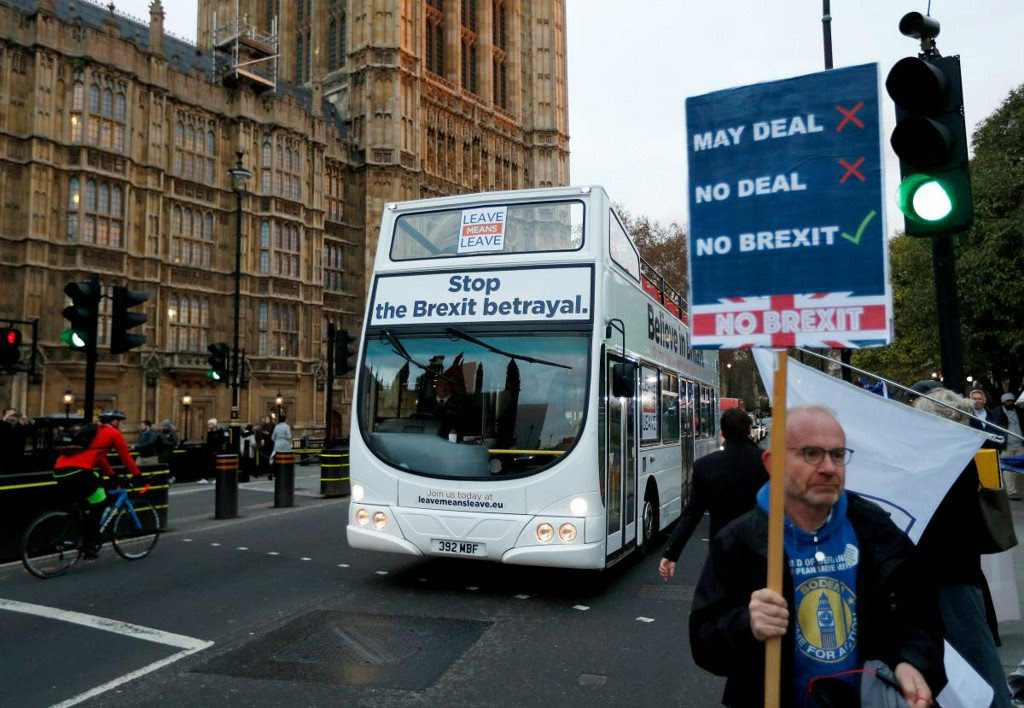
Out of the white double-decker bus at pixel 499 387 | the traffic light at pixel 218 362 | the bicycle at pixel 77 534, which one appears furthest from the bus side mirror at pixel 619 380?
the traffic light at pixel 218 362

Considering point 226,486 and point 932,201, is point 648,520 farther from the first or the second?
point 226,486

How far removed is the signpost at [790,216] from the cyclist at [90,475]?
24.8 feet

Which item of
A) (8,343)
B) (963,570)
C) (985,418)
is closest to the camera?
(963,570)

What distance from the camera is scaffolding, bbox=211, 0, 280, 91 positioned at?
36844mm

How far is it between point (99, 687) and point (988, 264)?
26013mm

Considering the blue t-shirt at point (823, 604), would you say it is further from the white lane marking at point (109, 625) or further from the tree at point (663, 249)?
the tree at point (663, 249)

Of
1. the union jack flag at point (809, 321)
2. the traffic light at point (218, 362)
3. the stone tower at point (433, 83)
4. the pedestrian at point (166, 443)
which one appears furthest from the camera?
the stone tower at point (433, 83)

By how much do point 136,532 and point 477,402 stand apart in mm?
4963

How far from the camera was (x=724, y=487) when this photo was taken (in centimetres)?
514

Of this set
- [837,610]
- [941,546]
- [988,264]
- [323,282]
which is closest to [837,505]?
[837,610]

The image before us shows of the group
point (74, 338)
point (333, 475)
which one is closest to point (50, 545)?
point (74, 338)

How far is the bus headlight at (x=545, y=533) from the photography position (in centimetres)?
684

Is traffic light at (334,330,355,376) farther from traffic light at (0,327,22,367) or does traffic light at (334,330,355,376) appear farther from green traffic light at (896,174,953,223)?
green traffic light at (896,174,953,223)

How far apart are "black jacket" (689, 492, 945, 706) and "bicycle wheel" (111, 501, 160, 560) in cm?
852
